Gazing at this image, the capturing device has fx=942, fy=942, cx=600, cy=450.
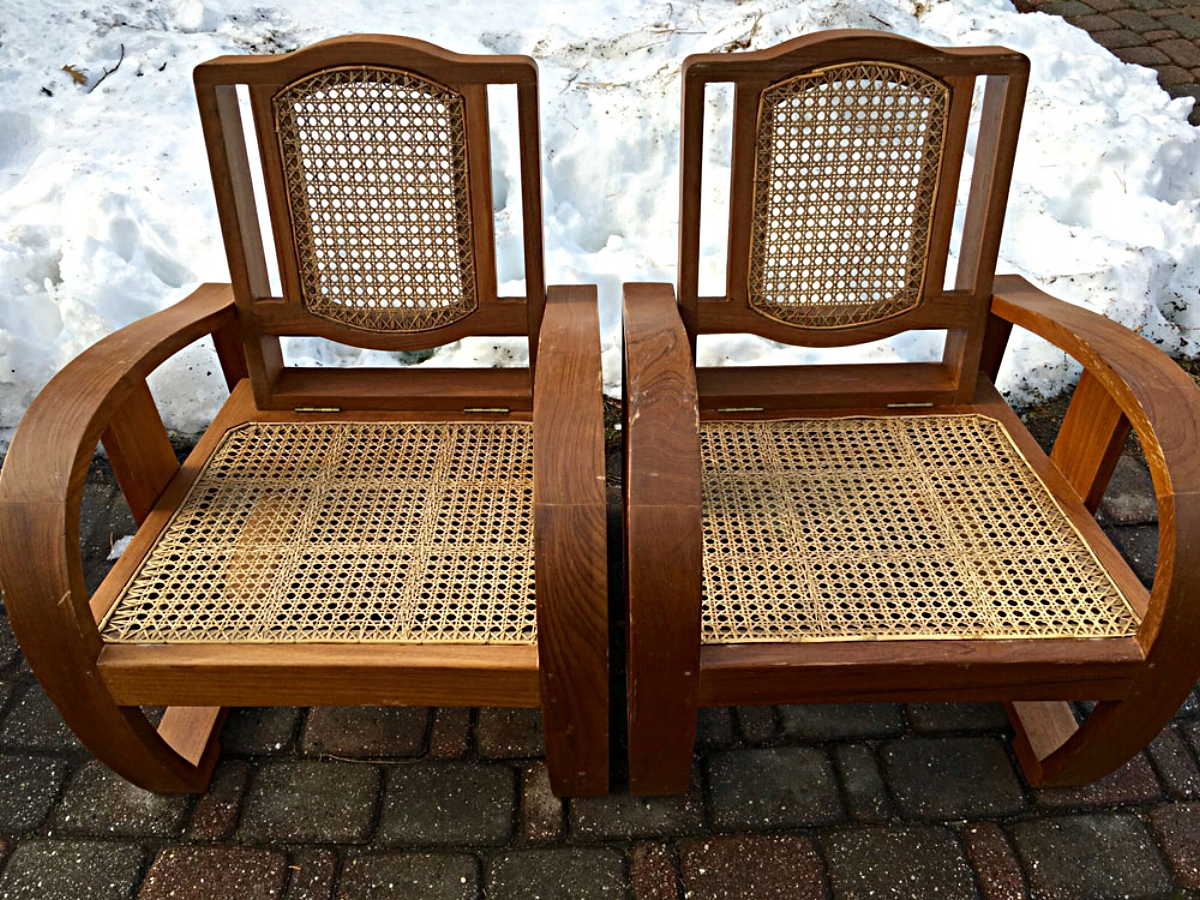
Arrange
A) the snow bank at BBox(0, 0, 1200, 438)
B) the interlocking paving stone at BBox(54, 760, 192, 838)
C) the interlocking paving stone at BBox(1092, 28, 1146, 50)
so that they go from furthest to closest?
the interlocking paving stone at BBox(1092, 28, 1146, 50)
the snow bank at BBox(0, 0, 1200, 438)
the interlocking paving stone at BBox(54, 760, 192, 838)

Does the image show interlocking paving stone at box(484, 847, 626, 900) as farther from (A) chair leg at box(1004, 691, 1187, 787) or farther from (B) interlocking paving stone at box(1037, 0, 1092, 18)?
(B) interlocking paving stone at box(1037, 0, 1092, 18)

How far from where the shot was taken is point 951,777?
1841 millimetres

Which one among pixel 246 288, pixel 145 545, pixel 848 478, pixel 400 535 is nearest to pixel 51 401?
pixel 145 545

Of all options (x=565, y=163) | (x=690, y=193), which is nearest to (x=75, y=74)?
(x=565, y=163)

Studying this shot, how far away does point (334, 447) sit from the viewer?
194cm

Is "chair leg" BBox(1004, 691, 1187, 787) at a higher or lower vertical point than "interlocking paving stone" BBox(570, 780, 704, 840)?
higher

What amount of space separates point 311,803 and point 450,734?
294 mm

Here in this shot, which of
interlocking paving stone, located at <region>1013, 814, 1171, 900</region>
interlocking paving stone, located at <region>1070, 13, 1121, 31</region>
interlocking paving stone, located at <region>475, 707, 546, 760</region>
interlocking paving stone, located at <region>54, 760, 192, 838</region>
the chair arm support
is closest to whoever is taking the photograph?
the chair arm support

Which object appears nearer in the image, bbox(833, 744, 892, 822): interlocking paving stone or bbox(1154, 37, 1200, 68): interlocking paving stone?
bbox(833, 744, 892, 822): interlocking paving stone

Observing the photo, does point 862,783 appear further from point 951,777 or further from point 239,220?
point 239,220

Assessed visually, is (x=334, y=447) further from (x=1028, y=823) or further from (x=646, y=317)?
(x=1028, y=823)

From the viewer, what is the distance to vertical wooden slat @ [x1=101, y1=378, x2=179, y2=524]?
173 centimetres

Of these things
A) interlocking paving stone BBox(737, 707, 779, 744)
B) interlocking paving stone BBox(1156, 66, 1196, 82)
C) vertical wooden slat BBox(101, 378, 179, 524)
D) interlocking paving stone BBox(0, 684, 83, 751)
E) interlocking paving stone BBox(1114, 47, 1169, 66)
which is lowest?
interlocking paving stone BBox(737, 707, 779, 744)

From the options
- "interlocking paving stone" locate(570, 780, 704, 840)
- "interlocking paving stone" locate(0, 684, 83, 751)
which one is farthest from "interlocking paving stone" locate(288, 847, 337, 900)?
"interlocking paving stone" locate(0, 684, 83, 751)
